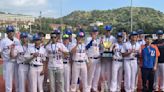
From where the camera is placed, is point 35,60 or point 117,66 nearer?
point 35,60

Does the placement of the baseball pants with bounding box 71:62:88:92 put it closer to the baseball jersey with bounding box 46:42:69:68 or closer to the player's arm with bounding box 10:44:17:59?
the baseball jersey with bounding box 46:42:69:68

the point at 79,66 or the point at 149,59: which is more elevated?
the point at 149,59

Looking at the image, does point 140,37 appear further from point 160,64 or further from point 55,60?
point 55,60

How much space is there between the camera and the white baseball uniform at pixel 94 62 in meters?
8.63

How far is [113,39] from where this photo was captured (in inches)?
344

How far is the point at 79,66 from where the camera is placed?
8344 mm

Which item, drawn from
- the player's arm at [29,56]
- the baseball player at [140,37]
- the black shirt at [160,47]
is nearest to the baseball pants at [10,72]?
the player's arm at [29,56]

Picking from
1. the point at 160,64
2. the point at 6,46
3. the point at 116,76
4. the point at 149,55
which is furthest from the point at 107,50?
the point at 6,46

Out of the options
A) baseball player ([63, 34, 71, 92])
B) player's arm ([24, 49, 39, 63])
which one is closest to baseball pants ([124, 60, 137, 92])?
baseball player ([63, 34, 71, 92])

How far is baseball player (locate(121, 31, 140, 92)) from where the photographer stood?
27.9ft

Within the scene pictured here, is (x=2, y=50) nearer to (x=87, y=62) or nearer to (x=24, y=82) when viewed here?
(x=24, y=82)

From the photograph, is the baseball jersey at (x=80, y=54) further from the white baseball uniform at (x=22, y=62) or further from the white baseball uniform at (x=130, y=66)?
the white baseball uniform at (x=22, y=62)

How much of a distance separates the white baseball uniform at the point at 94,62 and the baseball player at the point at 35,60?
136 cm

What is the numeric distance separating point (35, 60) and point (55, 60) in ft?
1.65
